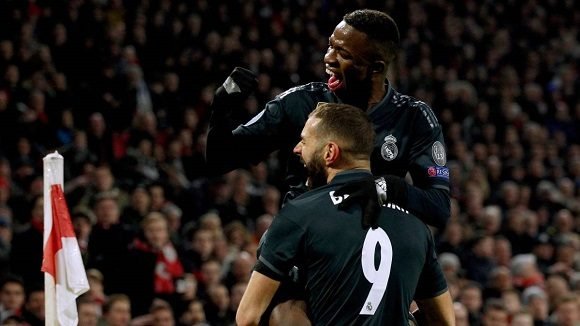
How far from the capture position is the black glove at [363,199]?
382 centimetres

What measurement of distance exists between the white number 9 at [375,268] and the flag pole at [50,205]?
127 centimetres

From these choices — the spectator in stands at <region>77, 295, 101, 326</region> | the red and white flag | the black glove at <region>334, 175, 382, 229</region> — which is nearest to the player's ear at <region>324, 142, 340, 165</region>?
the black glove at <region>334, 175, 382, 229</region>

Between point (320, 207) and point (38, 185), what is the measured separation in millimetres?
6508

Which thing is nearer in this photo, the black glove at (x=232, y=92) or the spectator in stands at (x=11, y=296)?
the black glove at (x=232, y=92)

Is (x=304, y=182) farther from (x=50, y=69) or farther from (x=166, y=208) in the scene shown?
(x=50, y=69)

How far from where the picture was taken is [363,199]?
12.6 feet

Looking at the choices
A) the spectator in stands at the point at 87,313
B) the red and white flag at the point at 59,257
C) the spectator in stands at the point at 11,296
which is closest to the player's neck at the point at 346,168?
the red and white flag at the point at 59,257

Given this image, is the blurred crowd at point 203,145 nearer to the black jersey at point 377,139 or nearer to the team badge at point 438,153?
the black jersey at point 377,139

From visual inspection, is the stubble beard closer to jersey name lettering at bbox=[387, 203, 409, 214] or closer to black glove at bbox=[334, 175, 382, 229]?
black glove at bbox=[334, 175, 382, 229]

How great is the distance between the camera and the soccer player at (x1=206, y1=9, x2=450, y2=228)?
167 inches

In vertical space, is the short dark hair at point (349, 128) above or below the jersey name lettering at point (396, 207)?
above

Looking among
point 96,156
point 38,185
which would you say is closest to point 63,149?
point 96,156

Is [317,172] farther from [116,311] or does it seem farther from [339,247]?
[116,311]

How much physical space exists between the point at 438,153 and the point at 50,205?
5.19 ft
